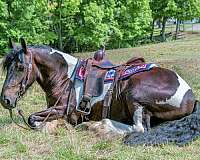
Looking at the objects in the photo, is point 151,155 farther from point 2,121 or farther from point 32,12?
point 32,12

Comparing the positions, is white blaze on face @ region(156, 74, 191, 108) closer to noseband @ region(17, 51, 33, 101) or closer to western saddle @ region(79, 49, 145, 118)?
western saddle @ region(79, 49, 145, 118)

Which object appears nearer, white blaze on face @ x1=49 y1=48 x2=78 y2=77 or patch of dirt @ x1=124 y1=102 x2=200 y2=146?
patch of dirt @ x1=124 y1=102 x2=200 y2=146

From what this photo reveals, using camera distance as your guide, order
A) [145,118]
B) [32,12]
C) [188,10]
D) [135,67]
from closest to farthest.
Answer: [145,118] → [135,67] → [32,12] → [188,10]

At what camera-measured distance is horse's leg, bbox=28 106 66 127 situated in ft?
21.0

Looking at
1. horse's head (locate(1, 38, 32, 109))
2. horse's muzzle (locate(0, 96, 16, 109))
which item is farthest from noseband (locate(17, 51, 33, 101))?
horse's muzzle (locate(0, 96, 16, 109))

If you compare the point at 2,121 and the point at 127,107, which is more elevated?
the point at 127,107

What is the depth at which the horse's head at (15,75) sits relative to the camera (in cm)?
608

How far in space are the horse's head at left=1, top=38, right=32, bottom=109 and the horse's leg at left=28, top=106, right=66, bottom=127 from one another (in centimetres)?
41

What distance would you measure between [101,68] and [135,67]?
19.3 inches

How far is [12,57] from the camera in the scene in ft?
20.3

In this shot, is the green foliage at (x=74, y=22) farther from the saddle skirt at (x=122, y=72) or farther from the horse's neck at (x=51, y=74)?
the saddle skirt at (x=122, y=72)

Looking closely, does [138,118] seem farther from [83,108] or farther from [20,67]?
[20,67]

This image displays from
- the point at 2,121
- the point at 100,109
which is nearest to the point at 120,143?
the point at 100,109

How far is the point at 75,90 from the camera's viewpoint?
257 inches
